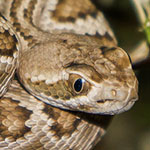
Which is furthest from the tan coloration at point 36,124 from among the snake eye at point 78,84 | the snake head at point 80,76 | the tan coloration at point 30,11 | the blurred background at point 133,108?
the blurred background at point 133,108

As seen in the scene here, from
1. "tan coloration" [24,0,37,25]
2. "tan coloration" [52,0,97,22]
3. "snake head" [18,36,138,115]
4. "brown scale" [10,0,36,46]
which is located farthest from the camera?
"tan coloration" [52,0,97,22]

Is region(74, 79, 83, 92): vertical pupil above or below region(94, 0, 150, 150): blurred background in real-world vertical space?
above

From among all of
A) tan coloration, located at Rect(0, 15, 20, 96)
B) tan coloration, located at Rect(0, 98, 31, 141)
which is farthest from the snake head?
tan coloration, located at Rect(0, 98, 31, 141)

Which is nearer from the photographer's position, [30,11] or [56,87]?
[56,87]

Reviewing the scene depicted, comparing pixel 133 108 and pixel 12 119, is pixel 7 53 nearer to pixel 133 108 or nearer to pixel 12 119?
pixel 12 119

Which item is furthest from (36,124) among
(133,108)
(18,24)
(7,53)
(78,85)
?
(133,108)

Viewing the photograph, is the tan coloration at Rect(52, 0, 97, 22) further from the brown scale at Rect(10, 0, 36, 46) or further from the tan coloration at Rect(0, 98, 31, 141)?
the tan coloration at Rect(0, 98, 31, 141)

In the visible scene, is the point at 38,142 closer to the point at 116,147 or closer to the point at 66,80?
the point at 66,80
